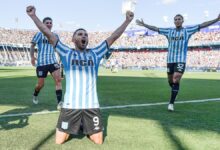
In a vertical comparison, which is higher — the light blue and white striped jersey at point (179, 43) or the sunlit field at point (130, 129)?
the light blue and white striped jersey at point (179, 43)

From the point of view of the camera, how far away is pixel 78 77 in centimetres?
547

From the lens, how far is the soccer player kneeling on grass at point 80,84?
5.33 meters

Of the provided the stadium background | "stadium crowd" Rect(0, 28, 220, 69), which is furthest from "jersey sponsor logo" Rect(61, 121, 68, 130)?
"stadium crowd" Rect(0, 28, 220, 69)

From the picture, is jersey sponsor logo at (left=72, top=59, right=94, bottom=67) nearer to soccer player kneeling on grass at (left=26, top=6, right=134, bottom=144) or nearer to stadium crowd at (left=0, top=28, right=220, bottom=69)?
soccer player kneeling on grass at (left=26, top=6, right=134, bottom=144)

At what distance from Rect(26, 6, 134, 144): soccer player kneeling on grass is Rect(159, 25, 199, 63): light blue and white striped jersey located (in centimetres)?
372

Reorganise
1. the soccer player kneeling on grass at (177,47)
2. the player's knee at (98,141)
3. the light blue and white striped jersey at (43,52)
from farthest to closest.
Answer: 1. the light blue and white striped jersey at (43,52)
2. the soccer player kneeling on grass at (177,47)
3. the player's knee at (98,141)

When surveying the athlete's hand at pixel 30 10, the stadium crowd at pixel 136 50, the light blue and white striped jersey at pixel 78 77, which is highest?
the athlete's hand at pixel 30 10

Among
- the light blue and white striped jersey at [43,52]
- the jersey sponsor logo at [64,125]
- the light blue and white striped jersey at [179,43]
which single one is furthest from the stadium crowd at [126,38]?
the jersey sponsor logo at [64,125]

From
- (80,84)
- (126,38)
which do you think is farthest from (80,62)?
(126,38)

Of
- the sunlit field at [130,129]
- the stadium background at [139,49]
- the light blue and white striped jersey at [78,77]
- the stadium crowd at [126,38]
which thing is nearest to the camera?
the sunlit field at [130,129]

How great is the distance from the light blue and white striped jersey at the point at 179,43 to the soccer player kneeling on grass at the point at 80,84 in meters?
3.72

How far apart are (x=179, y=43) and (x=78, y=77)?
14.4ft

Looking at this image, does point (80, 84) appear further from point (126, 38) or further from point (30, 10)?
point (126, 38)

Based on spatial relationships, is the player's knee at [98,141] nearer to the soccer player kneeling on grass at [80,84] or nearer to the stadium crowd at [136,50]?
the soccer player kneeling on grass at [80,84]
